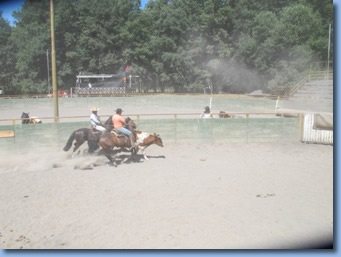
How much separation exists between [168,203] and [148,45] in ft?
143

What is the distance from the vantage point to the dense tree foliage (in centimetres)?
4259

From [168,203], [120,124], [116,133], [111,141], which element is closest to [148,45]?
[120,124]

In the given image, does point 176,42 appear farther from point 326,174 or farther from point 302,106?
point 326,174

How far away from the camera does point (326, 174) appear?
10352 millimetres

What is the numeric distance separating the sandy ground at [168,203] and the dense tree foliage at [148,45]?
28486 mm

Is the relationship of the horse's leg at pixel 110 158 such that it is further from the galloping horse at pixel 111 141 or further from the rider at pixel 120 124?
the rider at pixel 120 124

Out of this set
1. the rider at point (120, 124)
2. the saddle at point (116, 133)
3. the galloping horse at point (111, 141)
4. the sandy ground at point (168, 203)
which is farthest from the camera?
the rider at point (120, 124)

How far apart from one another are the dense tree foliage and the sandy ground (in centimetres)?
2849

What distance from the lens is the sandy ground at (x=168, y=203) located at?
6.25 meters

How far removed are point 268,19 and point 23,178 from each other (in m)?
28.2

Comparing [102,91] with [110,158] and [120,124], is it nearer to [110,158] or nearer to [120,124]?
[120,124]

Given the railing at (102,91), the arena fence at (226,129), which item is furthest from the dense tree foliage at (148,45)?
the arena fence at (226,129)

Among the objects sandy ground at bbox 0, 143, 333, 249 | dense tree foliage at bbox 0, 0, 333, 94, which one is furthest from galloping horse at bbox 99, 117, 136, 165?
dense tree foliage at bbox 0, 0, 333, 94

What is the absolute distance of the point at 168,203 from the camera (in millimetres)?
7918
